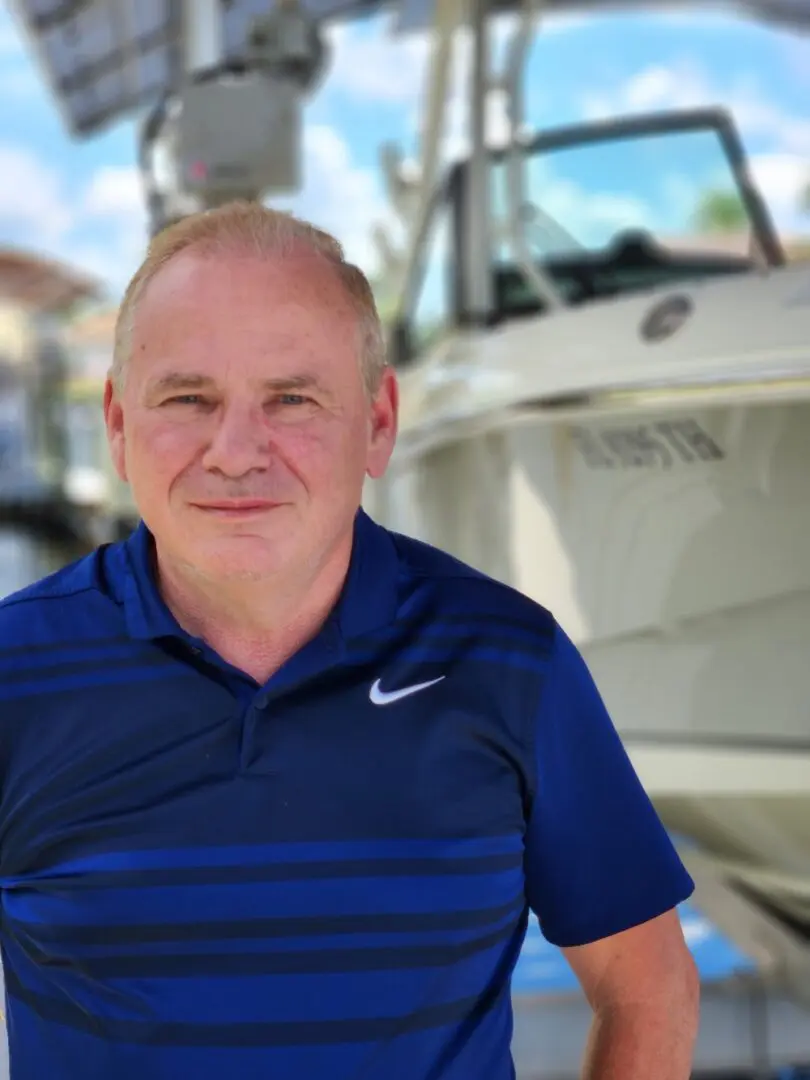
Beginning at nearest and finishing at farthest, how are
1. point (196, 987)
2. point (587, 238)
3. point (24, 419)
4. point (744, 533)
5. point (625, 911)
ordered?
point (196, 987) → point (625, 911) → point (744, 533) → point (587, 238) → point (24, 419)

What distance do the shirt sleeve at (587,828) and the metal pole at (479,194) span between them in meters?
2.13

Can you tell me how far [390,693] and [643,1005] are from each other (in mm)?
343

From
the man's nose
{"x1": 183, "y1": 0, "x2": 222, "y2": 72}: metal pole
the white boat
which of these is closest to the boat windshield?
the white boat

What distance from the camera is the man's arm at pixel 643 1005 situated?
1137mm

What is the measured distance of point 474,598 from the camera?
1.14 meters

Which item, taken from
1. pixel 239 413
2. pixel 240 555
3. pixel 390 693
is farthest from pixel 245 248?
pixel 390 693

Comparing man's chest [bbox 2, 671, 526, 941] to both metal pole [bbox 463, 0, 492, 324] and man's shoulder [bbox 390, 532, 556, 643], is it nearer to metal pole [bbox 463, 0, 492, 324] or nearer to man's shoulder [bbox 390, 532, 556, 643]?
man's shoulder [bbox 390, 532, 556, 643]

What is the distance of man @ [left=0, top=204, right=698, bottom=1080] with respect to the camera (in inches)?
39.8

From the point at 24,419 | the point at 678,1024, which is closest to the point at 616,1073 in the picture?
the point at 678,1024

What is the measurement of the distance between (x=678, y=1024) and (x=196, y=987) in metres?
0.41

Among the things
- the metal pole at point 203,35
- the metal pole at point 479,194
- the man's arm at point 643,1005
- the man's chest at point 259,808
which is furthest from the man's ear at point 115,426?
the metal pole at point 203,35

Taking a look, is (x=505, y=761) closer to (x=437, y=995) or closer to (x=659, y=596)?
(x=437, y=995)

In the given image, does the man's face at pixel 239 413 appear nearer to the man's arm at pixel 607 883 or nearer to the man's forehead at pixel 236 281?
the man's forehead at pixel 236 281

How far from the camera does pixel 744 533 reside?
2443 millimetres
